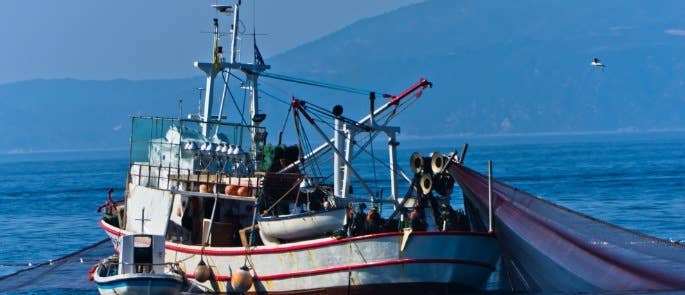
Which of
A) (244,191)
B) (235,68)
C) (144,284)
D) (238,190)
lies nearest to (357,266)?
(244,191)

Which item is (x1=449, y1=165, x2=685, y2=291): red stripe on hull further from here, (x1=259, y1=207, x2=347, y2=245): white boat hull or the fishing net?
the fishing net

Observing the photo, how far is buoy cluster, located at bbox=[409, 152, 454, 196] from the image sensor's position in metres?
35.8

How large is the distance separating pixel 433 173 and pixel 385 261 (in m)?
3.59

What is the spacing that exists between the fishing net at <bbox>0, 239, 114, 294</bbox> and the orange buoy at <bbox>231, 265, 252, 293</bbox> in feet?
29.4

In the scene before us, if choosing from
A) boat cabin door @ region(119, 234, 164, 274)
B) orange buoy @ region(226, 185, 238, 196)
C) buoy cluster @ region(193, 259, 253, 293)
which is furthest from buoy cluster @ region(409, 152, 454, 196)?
boat cabin door @ region(119, 234, 164, 274)

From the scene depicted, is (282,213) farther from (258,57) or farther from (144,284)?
(258,57)

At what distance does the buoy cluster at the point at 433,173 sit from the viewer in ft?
118

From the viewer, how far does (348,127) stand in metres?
39.0

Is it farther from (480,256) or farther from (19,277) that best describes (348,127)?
(19,277)

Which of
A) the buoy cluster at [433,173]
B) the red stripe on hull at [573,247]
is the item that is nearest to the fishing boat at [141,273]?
the buoy cluster at [433,173]

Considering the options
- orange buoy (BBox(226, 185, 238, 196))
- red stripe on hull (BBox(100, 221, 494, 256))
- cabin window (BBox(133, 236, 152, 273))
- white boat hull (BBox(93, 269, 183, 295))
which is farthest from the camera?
orange buoy (BBox(226, 185, 238, 196))

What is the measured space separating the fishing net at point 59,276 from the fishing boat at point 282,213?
8.20ft

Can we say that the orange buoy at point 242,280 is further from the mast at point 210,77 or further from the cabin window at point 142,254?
the mast at point 210,77

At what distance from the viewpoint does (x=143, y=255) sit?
37.7m
